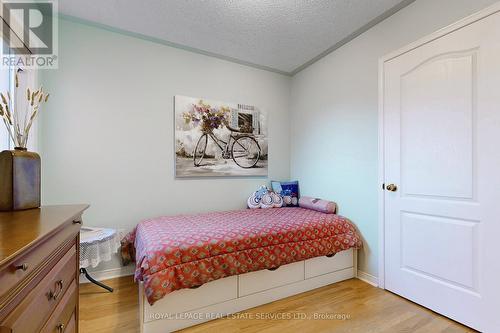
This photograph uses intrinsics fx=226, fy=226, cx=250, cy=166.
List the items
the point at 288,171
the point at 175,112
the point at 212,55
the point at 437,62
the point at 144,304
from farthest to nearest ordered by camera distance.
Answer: the point at 288,171 → the point at 212,55 → the point at 175,112 → the point at 437,62 → the point at 144,304

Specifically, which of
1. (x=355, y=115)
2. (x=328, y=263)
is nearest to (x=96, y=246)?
(x=328, y=263)

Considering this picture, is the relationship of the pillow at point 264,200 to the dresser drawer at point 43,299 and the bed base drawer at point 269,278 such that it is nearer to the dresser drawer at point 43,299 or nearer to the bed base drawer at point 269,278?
the bed base drawer at point 269,278

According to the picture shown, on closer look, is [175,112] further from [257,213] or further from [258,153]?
[257,213]

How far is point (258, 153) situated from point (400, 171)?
172cm

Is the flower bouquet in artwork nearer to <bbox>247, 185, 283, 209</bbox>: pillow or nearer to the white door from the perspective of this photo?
<bbox>247, 185, 283, 209</bbox>: pillow

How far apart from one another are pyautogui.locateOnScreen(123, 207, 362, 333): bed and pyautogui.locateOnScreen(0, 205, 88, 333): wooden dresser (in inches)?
18.8

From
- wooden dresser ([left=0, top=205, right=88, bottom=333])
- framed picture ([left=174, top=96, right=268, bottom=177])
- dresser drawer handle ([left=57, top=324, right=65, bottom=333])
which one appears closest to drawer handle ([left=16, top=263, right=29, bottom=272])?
wooden dresser ([left=0, top=205, right=88, bottom=333])

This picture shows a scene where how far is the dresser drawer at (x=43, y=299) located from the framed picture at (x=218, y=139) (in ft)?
5.62

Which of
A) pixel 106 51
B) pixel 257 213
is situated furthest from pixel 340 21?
pixel 106 51

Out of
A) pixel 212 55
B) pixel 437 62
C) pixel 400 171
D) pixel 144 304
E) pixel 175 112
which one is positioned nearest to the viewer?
pixel 144 304

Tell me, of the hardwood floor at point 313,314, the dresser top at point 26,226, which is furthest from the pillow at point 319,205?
the dresser top at point 26,226

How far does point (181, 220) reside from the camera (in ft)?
7.64

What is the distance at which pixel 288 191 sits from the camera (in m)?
3.22

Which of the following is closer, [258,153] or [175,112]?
[175,112]
